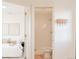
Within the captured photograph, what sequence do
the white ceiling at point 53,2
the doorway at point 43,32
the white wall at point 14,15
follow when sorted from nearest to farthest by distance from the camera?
the white ceiling at point 53,2 → the white wall at point 14,15 → the doorway at point 43,32

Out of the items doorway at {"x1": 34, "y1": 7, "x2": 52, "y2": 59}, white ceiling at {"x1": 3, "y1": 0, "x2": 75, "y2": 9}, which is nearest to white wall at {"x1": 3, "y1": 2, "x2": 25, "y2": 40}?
white ceiling at {"x1": 3, "y1": 0, "x2": 75, "y2": 9}

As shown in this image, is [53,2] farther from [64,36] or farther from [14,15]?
[14,15]

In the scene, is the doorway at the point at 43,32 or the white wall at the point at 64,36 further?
the doorway at the point at 43,32

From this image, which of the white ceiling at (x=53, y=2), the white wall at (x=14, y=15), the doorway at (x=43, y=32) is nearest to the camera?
the white ceiling at (x=53, y=2)

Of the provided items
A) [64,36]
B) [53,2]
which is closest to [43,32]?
[64,36]

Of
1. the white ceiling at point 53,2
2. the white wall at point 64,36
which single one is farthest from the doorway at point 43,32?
the white wall at point 64,36

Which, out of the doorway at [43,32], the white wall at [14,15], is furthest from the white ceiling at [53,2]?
the doorway at [43,32]

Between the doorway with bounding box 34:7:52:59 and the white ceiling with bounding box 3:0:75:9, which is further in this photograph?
the doorway with bounding box 34:7:52:59

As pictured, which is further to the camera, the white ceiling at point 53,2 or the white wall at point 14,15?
the white wall at point 14,15

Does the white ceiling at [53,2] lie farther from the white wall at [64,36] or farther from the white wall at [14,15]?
the white wall at [14,15]

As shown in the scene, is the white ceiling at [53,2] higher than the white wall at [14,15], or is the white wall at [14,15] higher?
the white ceiling at [53,2]

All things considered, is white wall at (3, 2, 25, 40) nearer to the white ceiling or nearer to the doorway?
the white ceiling

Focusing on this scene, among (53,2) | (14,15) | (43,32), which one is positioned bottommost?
(43,32)

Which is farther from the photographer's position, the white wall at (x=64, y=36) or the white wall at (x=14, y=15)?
the white wall at (x=14, y=15)
